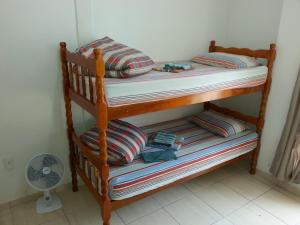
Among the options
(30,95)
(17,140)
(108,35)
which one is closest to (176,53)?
(108,35)

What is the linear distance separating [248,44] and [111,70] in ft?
5.93

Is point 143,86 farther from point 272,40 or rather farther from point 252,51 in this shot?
point 272,40

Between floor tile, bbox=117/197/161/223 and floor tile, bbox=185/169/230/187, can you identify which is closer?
floor tile, bbox=117/197/161/223

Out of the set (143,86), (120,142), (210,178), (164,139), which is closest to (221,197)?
(210,178)

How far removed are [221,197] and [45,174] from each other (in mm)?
1551

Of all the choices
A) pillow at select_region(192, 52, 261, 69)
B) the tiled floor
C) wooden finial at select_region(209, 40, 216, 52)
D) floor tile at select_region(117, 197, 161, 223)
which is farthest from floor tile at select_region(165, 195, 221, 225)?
wooden finial at select_region(209, 40, 216, 52)

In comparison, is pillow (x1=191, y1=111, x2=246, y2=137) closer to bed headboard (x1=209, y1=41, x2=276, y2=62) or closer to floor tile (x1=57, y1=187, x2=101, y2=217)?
bed headboard (x1=209, y1=41, x2=276, y2=62)

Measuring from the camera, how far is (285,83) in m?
2.32

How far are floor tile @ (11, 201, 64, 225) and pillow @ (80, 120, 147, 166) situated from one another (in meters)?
0.67

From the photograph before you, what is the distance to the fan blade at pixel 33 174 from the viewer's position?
78.7 inches

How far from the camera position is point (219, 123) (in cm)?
256

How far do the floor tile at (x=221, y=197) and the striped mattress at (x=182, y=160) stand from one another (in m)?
0.35

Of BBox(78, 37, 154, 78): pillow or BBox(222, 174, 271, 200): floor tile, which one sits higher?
BBox(78, 37, 154, 78): pillow

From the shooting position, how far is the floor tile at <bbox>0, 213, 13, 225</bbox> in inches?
77.5
